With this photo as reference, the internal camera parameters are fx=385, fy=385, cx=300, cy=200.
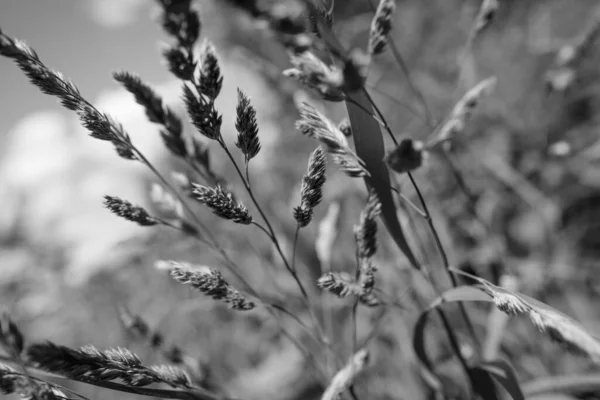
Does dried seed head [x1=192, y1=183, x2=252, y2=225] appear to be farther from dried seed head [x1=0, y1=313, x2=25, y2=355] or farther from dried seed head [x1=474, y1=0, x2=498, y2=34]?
dried seed head [x1=474, y1=0, x2=498, y2=34]

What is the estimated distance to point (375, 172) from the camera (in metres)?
0.36

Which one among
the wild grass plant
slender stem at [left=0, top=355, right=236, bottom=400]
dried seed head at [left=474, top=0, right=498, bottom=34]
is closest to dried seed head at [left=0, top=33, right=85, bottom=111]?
the wild grass plant

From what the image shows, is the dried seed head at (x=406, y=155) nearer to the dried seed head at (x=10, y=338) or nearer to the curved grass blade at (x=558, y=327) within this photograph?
the curved grass blade at (x=558, y=327)

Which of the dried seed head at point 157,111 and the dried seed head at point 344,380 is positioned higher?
the dried seed head at point 157,111

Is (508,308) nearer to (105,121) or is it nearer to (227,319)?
(105,121)

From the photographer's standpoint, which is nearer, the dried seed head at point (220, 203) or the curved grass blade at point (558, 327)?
the curved grass blade at point (558, 327)

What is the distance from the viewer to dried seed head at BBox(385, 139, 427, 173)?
27 cm

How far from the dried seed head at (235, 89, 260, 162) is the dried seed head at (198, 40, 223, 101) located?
3 centimetres

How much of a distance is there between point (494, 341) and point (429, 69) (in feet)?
4.36

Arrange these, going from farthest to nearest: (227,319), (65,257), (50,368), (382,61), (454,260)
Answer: (65,257) → (382,61) → (227,319) → (454,260) → (50,368)

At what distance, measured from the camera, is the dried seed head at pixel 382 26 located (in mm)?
304

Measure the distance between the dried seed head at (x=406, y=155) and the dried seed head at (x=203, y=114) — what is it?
0.15 meters

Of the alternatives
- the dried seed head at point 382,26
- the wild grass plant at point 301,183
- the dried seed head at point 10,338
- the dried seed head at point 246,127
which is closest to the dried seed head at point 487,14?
the wild grass plant at point 301,183

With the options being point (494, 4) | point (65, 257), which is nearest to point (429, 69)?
point (494, 4)
